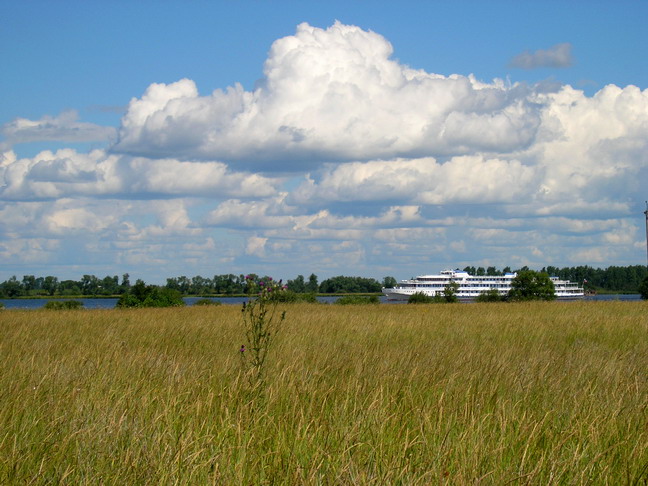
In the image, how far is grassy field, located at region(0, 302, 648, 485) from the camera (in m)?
3.95

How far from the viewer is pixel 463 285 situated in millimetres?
97125

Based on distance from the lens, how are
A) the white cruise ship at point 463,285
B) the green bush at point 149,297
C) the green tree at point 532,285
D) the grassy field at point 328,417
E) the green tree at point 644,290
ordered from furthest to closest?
the white cruise ship at point 463,285, the green tree at point 532,285, the green tree at point 644,290, the green bush at point 149,297, the grassy field at point 328,417

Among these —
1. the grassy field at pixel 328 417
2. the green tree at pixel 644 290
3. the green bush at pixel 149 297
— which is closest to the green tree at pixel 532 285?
the green tree at pixel 644 290

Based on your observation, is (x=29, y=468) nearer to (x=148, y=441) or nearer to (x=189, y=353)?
(x=148, y=441)

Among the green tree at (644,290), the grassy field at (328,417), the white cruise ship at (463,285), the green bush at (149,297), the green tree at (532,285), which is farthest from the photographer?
the white cruise ship at (463,285)

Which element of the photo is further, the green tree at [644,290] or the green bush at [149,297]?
the green tree at [644,290]

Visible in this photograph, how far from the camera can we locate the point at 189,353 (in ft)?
30.4

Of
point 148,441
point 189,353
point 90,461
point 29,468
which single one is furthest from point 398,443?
point 189,353

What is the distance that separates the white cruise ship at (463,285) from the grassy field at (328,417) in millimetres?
87453

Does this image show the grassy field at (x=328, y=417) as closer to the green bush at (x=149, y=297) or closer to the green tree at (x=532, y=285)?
the green bush at (x=149, y=297)

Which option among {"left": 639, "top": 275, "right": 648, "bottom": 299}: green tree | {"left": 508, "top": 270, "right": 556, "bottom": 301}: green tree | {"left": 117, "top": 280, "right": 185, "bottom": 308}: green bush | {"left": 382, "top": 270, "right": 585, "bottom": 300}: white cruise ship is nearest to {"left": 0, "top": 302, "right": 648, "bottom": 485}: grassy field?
{"left": 117, "top": 280, "right": 185, "bottom": 308}: green bush

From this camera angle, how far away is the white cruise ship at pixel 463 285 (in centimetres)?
9550

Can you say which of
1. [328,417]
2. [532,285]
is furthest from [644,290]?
[328,417]

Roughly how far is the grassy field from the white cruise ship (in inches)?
3443
